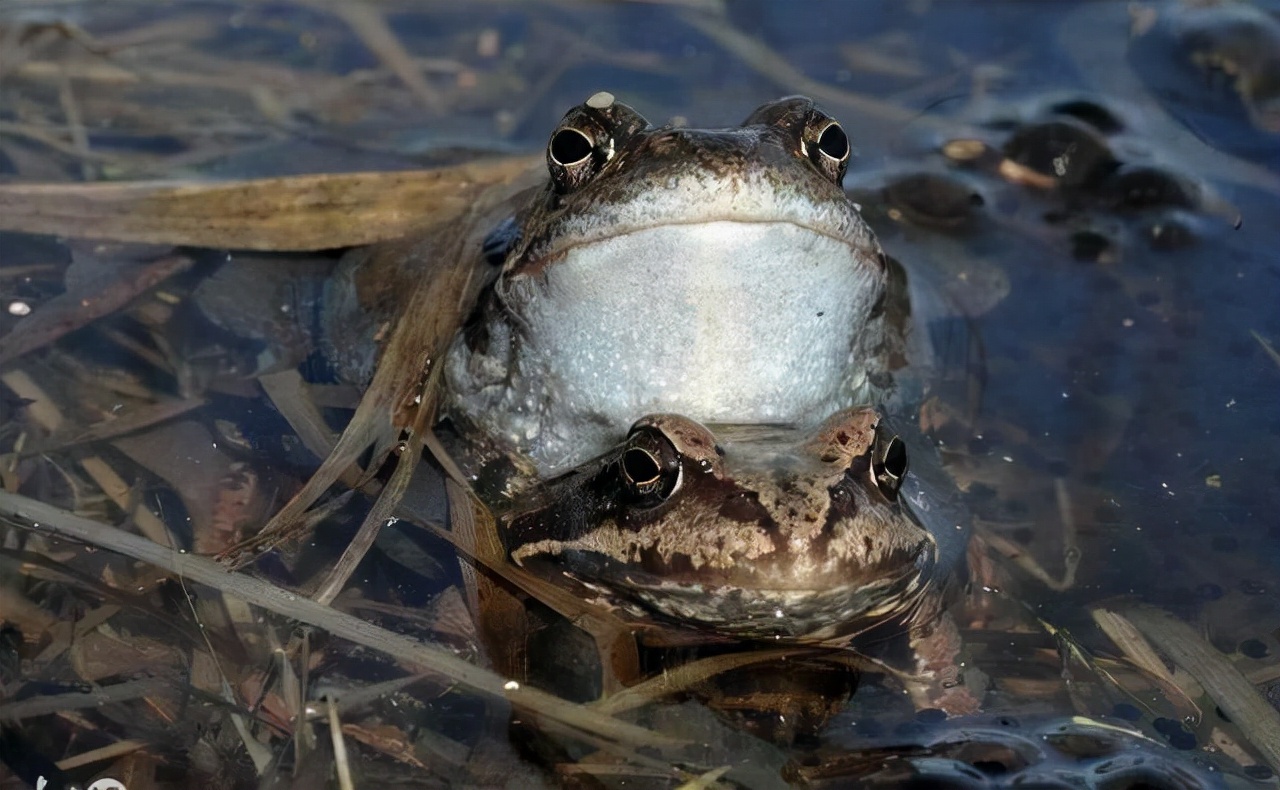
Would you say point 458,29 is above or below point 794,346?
above

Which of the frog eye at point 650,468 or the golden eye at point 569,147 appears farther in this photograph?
the golden eye at point 569,147

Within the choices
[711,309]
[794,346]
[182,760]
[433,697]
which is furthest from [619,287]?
[182,760]

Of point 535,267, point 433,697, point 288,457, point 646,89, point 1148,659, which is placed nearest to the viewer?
point 433,697

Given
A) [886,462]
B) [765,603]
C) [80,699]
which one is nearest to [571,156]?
[886,462]

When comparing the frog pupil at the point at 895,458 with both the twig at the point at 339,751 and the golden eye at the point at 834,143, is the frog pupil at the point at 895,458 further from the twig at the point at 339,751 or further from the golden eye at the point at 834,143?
the twig at the point at 339,751

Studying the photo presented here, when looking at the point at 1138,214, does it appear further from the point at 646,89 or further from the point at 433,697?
the point at 433,697

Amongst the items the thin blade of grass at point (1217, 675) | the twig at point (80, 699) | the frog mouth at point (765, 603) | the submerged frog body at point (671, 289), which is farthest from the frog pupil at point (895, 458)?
the twig at point (80, 699)
